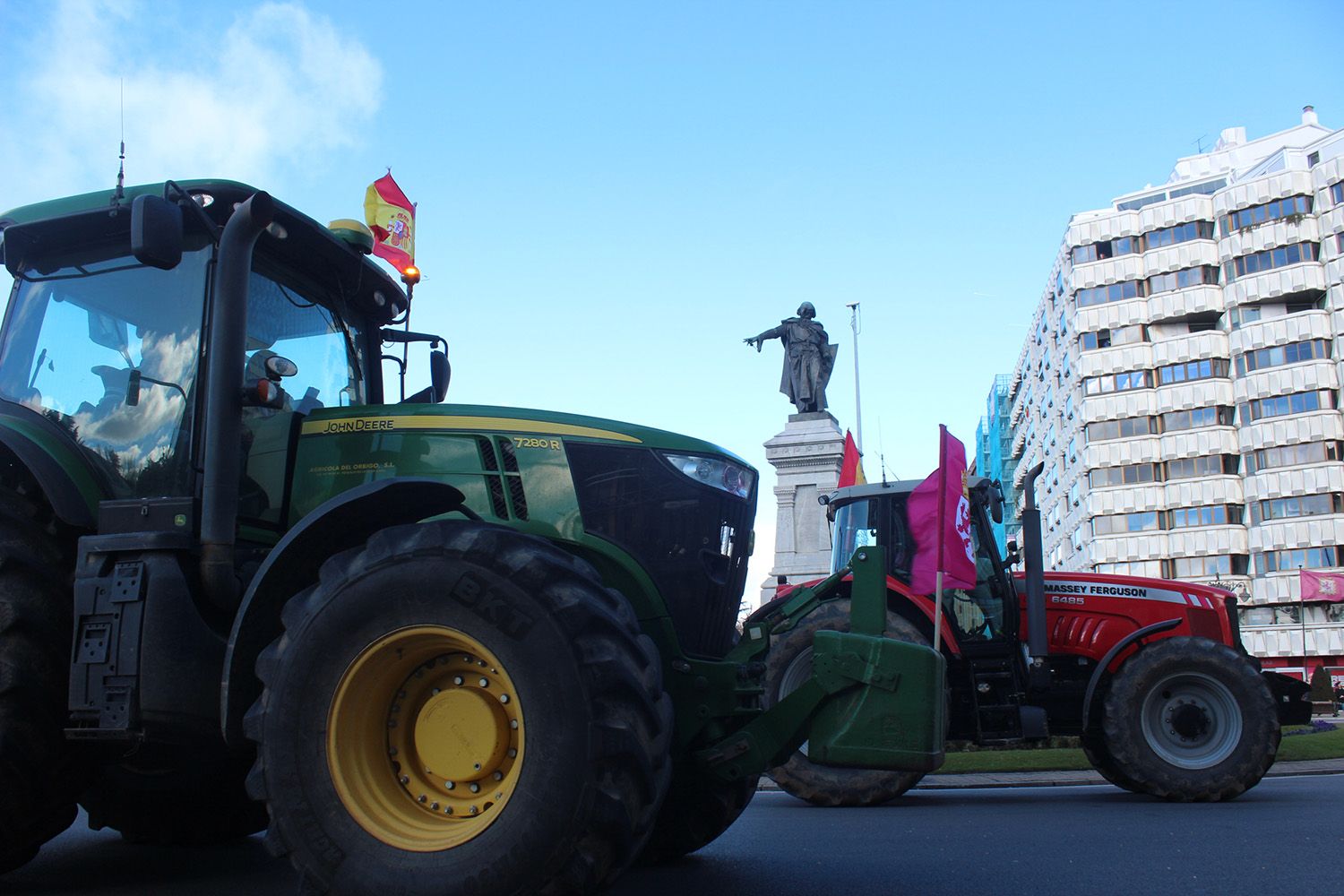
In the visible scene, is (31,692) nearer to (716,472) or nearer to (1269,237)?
(716,472)

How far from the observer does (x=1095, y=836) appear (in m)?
6.45

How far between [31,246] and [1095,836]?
20.2 feet

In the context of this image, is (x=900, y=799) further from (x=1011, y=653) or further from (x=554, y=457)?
(x=554, y=457)

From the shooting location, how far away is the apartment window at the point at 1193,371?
204 feet

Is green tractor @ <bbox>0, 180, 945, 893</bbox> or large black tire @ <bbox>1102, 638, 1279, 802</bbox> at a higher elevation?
green tractor @ <bbox>0, 180, 945, 893</bbox>

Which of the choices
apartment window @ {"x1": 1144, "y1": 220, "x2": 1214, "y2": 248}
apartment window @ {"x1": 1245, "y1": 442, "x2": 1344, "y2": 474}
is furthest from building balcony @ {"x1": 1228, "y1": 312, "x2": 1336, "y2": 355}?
apartment window @ {"x1": 1144, "y1": 220, "x2": 1214, "y2": 248}

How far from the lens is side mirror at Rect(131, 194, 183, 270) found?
170 inches

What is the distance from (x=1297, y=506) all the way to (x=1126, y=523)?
28.3 ft

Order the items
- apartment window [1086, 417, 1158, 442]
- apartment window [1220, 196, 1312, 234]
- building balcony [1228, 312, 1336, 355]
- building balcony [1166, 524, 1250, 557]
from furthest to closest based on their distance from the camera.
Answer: apartment window [1086, 417, 1158, 442] → building balcony [1166, 524, 1250, 557] → apartment window [1220, 196, 1312, 234] → building balcony [1228, 312, 1336, 355]

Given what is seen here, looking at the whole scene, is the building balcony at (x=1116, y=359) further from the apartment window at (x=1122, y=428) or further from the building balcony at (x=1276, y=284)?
the building balcony at (x=1276, y=284)

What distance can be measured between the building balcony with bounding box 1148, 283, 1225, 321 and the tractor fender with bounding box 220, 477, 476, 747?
6561 centimetres

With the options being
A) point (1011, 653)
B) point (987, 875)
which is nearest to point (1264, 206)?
point (1011, 653)

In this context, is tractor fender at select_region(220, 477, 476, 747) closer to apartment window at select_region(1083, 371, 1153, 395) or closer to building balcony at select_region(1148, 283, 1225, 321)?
building balcony at select_region(1148, 283, 1225, 321)

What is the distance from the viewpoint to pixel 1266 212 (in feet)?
200
